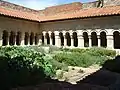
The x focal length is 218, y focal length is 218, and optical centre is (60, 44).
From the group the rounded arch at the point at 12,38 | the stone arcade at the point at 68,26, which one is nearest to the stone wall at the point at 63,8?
the stone arcade at the point at 68,26

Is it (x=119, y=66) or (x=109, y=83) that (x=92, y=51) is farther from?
(x=109, y=83)

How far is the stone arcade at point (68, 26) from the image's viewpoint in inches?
668

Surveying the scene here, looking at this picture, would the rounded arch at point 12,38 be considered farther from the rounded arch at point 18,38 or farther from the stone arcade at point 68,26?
the rounded arch at point 18,38

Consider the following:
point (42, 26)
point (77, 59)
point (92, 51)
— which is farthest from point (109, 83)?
point (42, 26)

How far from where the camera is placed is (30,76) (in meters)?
6.49

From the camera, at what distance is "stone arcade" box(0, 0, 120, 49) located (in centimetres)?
1697

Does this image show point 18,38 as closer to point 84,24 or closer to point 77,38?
point 77,38

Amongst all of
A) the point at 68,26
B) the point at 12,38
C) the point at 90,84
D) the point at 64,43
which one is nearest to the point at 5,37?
the point at 12,38

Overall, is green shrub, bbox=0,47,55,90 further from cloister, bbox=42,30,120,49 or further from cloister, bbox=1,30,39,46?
cloister, bbox=42,30,120,49

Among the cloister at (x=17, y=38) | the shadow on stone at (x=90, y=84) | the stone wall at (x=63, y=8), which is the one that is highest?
the stone wall at (x=63, y=8)

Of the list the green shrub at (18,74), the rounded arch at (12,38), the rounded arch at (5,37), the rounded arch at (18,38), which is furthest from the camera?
the rounded arch at (18,38)

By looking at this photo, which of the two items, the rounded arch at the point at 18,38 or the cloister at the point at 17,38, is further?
the rounded arch at the point at 18,38

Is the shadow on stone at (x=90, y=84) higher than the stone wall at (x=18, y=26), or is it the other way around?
the stone wall at (x=18, y=26)

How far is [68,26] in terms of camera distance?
19.3m
